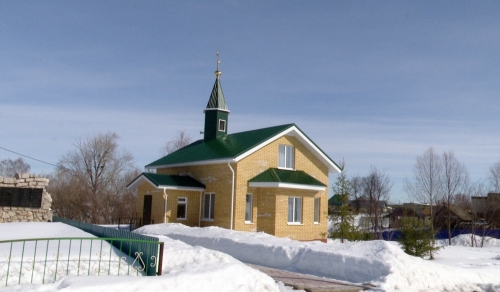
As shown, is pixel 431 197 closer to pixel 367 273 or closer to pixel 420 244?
pixel 420 244

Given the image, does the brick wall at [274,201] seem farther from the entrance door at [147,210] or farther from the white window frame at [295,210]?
the entrance door at [147,210]

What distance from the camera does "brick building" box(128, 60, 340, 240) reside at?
20578 mm

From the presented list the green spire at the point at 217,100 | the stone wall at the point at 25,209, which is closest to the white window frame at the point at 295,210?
the green spire at the point at 217,100

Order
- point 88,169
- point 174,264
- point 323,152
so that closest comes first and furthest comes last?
point 174,264
point 323,152
point 88,169

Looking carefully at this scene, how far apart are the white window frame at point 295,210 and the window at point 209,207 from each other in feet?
11.8

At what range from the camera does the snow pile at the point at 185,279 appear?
23.4 feet

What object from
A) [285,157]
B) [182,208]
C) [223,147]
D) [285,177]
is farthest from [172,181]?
[285,157]

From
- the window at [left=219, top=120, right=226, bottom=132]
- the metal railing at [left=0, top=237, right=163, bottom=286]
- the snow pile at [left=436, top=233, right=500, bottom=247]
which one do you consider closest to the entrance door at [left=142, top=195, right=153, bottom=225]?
the window at [left=219, top=120, right=226, bottom=132]

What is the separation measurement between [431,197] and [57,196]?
27122 mm

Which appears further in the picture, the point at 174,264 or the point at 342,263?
the point at 342,263

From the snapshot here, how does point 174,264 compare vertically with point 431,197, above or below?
below

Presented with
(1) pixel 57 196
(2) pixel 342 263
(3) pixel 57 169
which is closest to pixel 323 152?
(2) pixel 342 263

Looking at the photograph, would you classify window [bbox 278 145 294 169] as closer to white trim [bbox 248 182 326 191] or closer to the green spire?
white trim [bbox 248 182 326 191]

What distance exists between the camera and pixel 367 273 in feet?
34.7
